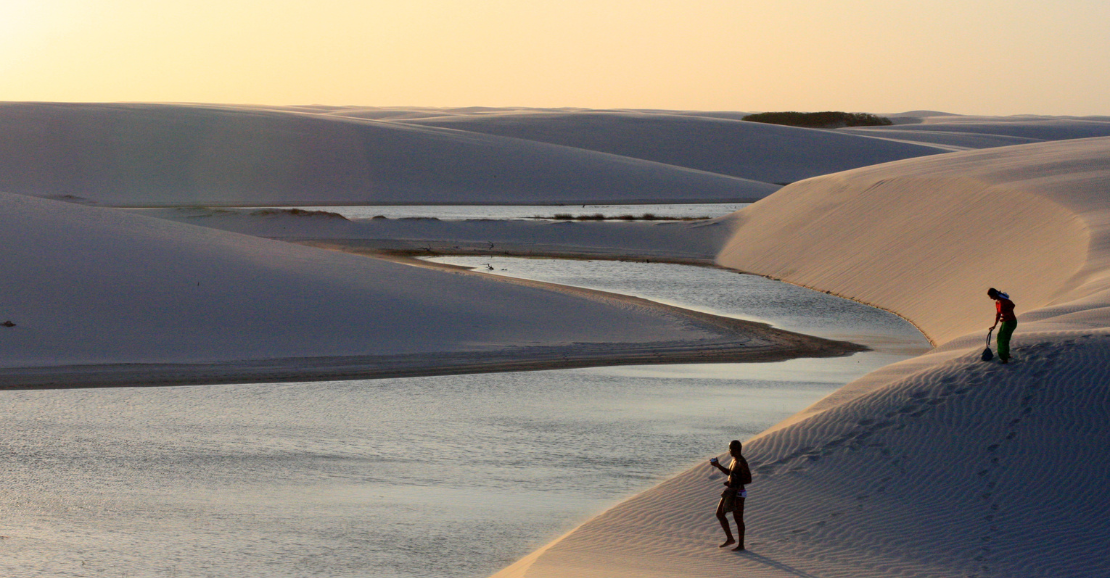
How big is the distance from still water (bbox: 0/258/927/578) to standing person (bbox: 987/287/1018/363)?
3297 mm

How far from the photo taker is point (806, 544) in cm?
984

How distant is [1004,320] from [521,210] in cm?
5013

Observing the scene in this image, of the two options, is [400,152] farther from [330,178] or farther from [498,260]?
[498,260]

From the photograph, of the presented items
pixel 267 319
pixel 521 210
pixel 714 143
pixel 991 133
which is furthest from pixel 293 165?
pixel 991 133

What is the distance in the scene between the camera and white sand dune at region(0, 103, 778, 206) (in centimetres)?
6744

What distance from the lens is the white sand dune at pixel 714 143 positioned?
91.0m

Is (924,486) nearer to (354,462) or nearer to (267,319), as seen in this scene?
(354,462)

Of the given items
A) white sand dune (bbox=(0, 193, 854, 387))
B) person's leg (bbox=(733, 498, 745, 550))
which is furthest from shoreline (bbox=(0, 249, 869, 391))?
person's leg (bbox=(733, 498, 745, 550))

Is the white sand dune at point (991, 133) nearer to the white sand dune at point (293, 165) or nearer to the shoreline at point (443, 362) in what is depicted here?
the white sand dune at point (293, 165)

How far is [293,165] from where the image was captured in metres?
73.9

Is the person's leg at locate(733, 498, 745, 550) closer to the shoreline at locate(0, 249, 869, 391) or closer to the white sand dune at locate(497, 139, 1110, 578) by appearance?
the white sand dune at locate(497, 139, 1110, 578)

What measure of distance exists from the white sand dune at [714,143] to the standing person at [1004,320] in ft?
244

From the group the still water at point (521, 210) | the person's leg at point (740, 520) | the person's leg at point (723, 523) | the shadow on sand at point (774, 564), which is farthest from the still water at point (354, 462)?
the still water at point (521, 210)

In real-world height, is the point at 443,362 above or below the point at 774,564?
above
